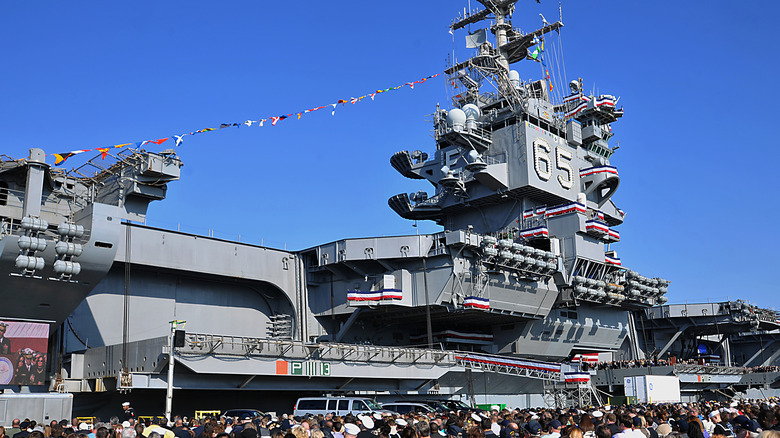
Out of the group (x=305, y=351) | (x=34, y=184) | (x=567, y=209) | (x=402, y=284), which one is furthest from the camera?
(x=567, y=209)

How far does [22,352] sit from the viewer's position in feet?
95.1

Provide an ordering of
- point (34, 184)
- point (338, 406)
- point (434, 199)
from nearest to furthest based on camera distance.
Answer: point (338, 406) < point (34, 184) < point (434, 199)

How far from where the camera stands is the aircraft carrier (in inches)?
1230

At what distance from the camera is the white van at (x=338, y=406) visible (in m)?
28.0

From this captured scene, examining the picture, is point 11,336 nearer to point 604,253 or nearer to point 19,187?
point 19,187

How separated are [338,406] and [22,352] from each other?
13.1 metres

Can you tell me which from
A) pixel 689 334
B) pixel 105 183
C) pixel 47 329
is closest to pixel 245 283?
pixel 105 183

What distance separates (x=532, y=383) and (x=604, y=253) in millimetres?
12325

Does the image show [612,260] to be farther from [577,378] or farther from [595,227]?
[577,378]

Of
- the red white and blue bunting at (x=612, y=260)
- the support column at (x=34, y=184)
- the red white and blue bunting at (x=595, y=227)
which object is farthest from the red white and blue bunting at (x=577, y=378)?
the support column at (x=34, y=184)

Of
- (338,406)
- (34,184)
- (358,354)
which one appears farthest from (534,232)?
(34,184)

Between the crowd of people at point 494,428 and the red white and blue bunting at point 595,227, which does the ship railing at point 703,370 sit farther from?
the crowd of people at point 494,428

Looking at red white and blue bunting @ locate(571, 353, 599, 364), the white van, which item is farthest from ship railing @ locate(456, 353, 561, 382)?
the white van

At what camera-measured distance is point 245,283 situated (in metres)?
45.7
